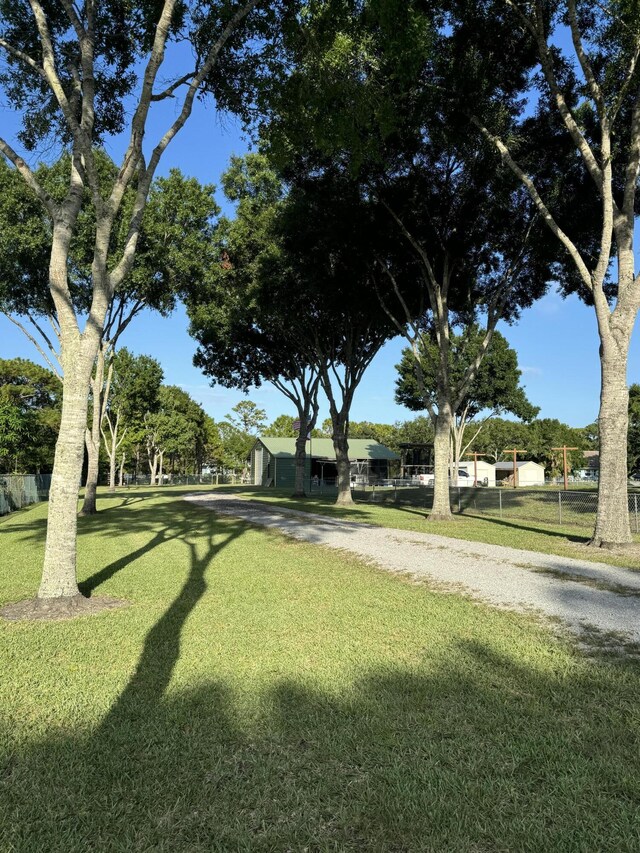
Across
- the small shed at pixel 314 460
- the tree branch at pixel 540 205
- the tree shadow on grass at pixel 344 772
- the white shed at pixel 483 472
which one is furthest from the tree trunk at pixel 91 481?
the white shed at pixel 483 472

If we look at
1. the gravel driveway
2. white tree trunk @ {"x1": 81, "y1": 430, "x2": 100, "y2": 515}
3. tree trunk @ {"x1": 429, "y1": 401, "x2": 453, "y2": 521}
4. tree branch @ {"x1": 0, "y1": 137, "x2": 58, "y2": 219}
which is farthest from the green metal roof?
tree branch @ {"x1": 0, "y1": 137, "x2": 58, "y2": 219}

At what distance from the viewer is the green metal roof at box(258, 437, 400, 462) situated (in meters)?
49.4

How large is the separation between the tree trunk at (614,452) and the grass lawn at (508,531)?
1.71 feet

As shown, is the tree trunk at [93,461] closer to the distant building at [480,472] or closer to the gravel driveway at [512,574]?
the gravel driveway at [512,574]

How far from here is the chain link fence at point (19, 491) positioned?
69.8ft

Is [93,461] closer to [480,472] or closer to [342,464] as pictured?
[342,464]

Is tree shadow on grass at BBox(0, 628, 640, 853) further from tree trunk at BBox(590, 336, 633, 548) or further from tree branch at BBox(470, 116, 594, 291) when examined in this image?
tree branch at BBox(470, 116, 594, 291)

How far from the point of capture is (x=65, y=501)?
6328 millimetres

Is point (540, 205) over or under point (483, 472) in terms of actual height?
over

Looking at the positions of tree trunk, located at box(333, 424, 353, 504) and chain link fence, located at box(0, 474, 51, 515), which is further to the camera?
tree trunk, located at box(333, 424, 353, 504)

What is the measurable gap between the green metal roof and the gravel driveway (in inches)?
1394

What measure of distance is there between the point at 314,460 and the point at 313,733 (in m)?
47.8

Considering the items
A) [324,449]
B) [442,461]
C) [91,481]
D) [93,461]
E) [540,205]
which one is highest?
[540,205]

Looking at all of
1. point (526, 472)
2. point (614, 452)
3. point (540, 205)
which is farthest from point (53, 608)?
point (526, 472)
